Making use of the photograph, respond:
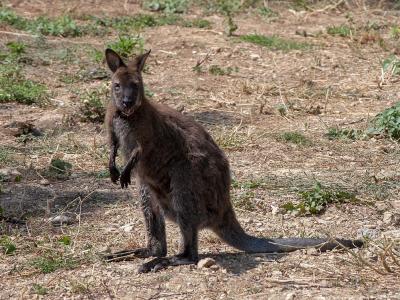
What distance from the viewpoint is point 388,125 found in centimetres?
966

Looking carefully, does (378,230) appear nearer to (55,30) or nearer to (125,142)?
(125,142)

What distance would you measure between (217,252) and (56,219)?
4.64ft

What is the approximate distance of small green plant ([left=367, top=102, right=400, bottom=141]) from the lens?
9.60 metres

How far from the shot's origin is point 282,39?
44.7ft

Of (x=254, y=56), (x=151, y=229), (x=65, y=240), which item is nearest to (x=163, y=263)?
(x=151, y=229)

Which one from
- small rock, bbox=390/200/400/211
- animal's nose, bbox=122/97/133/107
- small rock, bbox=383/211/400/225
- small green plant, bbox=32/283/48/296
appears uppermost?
animal's nose, bbox=122/97/133/107

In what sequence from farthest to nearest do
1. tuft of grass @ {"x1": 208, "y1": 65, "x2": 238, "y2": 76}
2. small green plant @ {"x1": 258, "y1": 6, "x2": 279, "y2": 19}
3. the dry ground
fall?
small green plant @ {"x1": 258, "y1": 6, "x2": 279, "y2": 19}
tuft of grass @ {"x1": 208, "y1": 65, "x2": 238, "y2": 76}
the dry ground

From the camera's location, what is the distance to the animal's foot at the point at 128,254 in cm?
670

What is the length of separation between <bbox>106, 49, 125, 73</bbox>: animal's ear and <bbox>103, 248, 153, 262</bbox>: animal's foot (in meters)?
1.46

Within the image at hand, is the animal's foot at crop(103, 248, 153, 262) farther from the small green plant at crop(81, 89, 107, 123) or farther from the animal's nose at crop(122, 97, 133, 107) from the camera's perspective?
the small green plant at crop(81, 89, 107, 123)

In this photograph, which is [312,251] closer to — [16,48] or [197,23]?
[16,48]

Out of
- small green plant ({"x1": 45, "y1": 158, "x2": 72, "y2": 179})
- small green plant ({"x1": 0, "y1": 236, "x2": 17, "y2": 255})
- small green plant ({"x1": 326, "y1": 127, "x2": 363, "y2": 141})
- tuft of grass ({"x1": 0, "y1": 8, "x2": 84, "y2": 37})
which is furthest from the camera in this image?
tuft of grass ({"x1": 0, "y1": 8, "x2": 84, "y2": 37})

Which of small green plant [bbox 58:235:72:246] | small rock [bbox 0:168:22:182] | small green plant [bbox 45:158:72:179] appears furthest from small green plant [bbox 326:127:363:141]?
small green plant [bbox 58:235:72:246]

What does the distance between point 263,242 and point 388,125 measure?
11.1ft
